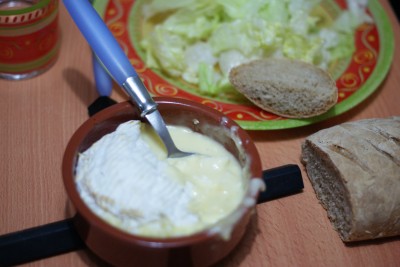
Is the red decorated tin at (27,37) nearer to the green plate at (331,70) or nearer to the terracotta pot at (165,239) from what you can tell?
the green plate at (331,70)

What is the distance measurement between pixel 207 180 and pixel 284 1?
1.12 metres

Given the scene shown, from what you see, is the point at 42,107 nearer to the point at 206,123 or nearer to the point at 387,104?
the point at 206,123

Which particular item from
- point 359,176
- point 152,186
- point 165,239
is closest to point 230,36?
point 359,176

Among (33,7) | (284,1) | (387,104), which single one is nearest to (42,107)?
(33,7)

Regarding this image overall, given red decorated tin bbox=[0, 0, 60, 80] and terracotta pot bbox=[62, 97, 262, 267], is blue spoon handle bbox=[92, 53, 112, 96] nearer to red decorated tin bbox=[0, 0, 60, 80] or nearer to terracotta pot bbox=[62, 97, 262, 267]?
red decorated tin bbox=[0, 0, 60, 80]

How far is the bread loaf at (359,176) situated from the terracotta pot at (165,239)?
0.31 meters

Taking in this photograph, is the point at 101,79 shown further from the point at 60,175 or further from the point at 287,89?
the point at 287,89

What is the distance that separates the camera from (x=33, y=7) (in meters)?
1.70

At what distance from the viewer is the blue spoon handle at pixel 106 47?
1.42 m

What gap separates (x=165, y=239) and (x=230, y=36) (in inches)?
41.6

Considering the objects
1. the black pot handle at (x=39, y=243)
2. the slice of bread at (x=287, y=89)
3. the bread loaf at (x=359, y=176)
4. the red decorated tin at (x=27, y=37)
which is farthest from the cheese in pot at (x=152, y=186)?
the red decorated tin at (x=27, y=37)

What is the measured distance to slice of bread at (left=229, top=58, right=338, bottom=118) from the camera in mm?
1763

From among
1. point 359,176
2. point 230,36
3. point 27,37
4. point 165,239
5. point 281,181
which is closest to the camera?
point 165,239

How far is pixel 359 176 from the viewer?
1.45m
